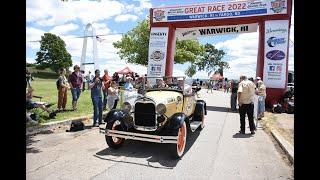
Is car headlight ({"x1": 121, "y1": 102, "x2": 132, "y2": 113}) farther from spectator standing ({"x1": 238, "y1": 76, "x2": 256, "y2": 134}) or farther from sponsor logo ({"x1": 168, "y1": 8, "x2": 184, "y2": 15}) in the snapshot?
sponsor logo ({"x1": 168, "y1": 8, "x2": 184, "y2": 15})

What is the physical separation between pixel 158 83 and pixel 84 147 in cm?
261

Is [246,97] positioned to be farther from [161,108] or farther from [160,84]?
[161,108]

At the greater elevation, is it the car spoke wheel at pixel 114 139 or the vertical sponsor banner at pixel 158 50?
the vertical sponsor banner at pixel 158 50

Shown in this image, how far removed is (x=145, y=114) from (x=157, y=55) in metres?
12.4

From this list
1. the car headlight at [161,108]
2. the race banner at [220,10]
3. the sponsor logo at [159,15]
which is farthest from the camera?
the sponsor logo at [159,15]

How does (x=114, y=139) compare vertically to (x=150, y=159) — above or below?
above

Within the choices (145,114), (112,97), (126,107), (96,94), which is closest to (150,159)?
(145,114)

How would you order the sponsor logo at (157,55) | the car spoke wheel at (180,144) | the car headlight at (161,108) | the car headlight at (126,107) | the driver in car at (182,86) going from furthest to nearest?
the sponsor logo at (157,55)
the driver in car at (182,86)
the car headlight at (126,107)
the car headlight at (161,108)
the car spoke wheel at (180,144)

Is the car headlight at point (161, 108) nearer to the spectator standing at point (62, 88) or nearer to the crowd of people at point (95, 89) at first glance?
the crowd of people at point (95, 89)

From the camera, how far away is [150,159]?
695cm

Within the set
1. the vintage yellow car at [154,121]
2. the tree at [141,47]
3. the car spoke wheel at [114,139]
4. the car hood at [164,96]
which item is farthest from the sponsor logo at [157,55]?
→ the tree at [141,47]

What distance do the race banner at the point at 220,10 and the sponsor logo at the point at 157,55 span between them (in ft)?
5.88

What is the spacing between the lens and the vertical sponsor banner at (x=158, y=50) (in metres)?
19.5

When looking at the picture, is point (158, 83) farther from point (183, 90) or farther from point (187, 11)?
point (187, 11)
